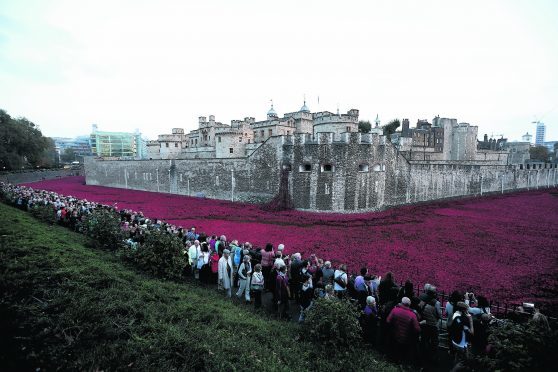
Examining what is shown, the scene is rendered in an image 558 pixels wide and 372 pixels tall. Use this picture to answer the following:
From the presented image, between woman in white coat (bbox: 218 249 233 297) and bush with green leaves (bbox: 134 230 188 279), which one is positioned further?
bush with green leaves (bbox: 134 230 188 279)

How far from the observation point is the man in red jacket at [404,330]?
5043 mm

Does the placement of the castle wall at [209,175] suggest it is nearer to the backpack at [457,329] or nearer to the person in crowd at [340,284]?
the person in crowd at [340,284]

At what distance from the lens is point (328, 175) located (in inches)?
893

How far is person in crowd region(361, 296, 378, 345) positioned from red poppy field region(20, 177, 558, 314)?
523cm

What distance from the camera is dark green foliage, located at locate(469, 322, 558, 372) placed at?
3.14 meters

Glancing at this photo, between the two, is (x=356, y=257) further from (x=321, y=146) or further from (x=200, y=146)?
(x=200, y=146)

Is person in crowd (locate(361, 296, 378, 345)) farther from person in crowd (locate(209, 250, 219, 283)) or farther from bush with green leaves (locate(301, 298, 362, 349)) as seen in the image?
person in crowd (locate(209, 250, 219, 283))

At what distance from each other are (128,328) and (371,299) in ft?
14.8

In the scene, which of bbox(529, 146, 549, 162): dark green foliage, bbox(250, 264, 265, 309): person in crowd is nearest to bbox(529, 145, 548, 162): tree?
bbox(529, 146, 549, 162): dark green foliage

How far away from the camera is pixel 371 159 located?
2302 centimetres

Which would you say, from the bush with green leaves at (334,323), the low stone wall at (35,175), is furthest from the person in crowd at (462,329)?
the low stone wall at (35,175)

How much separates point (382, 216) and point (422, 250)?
8022mm

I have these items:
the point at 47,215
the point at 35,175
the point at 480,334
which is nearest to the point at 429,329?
the point at 480,334

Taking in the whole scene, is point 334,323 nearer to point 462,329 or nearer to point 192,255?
point 462,329
